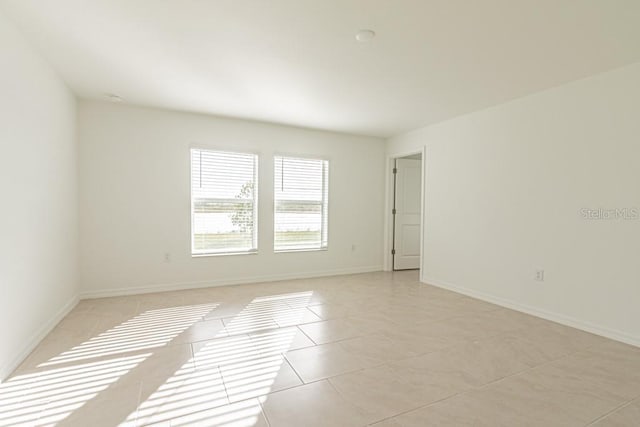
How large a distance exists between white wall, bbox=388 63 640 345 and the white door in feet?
3.99

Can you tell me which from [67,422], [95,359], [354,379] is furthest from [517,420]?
[95,359]

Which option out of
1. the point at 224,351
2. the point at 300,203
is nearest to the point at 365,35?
the point at 224,351

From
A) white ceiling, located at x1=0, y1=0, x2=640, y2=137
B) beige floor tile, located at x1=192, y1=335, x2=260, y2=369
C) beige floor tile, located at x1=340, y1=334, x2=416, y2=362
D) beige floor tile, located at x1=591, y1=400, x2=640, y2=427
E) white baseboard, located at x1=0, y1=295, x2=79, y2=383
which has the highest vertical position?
white ceiling, located at x1=0, y1=0, x2=640, y2=137

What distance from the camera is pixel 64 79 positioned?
10.6 feet

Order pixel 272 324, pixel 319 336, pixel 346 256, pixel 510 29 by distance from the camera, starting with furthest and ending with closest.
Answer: pixel 346 256 < pixel 272 324 < pixel 319 336 < pixel 510 29

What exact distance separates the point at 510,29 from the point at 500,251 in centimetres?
254

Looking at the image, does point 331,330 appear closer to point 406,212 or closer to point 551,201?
point 551,201

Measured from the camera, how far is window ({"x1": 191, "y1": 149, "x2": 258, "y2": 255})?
4.48 metres

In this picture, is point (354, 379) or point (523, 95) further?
point (523, 95)

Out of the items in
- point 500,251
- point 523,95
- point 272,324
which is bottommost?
point 272,324

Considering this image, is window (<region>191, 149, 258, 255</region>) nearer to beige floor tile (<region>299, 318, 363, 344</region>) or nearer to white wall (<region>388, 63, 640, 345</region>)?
beige floor tile (<region>299, 318, 363, 344</region>)

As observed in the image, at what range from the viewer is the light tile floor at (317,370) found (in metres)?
1.76

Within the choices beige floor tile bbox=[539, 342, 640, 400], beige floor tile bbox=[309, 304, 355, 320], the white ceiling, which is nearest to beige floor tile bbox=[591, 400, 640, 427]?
beige floor tile bbox=[539, 342, 640, 400]

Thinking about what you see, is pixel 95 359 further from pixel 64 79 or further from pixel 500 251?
pixel 500 251
